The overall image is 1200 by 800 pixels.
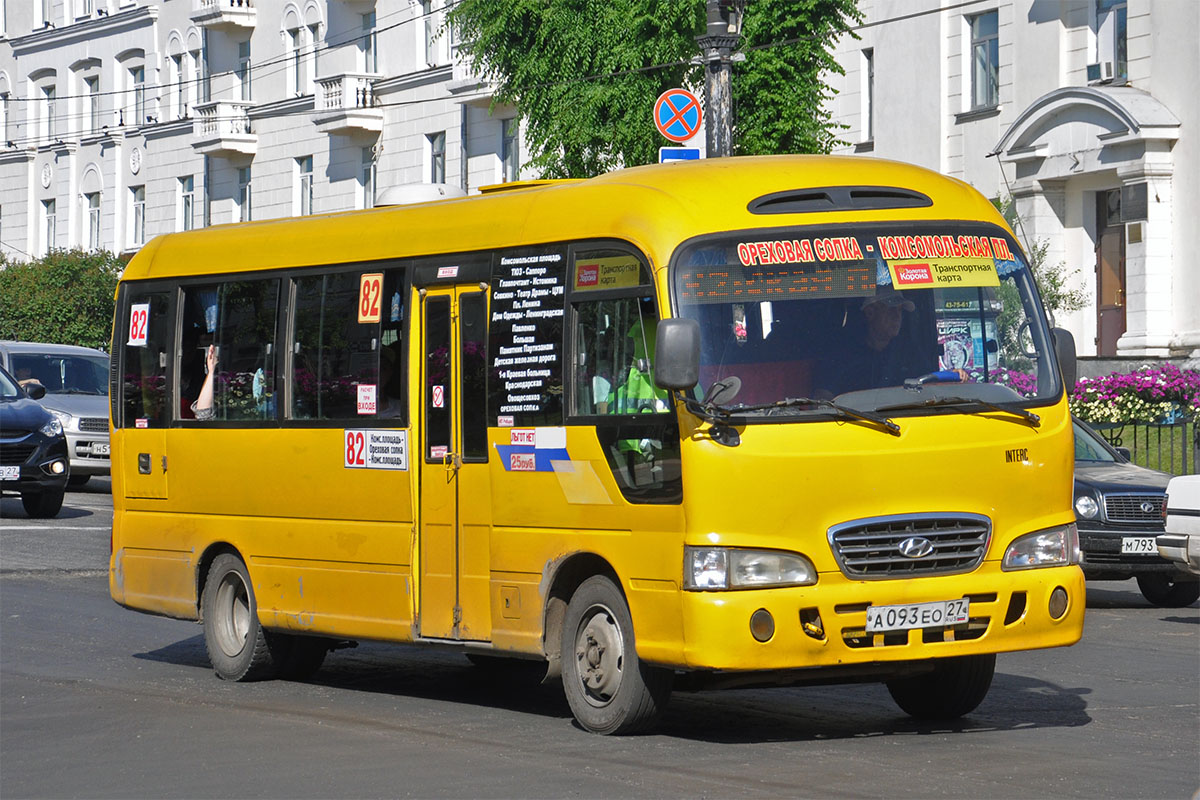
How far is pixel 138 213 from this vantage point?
61000mm

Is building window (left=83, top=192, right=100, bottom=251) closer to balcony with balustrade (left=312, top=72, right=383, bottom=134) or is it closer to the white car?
balcony with balustrade (left=312, top=72, right=383, bottom=134)

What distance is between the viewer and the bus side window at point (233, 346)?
12680 millimetres

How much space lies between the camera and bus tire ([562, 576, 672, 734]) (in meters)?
9.62

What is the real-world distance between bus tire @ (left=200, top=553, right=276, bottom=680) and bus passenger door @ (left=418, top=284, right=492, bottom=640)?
1.85 m

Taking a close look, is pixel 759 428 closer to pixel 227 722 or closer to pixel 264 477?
pixel 227 722

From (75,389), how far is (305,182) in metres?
23.1

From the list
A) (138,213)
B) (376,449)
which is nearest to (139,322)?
(376,449)

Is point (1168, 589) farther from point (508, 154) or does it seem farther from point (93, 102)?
point (93, 102)

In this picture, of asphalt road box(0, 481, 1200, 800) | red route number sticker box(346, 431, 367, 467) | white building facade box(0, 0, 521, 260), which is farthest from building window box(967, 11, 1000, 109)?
red route number sticker box(346, 431, 367, 467)

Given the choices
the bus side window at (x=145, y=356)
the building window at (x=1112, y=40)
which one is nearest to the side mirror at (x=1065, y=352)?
the bus side window at (x=145, y=356)

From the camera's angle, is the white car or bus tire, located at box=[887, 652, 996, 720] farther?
the white car

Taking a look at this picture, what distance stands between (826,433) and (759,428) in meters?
0.31

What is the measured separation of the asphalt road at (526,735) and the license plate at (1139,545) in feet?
8.03

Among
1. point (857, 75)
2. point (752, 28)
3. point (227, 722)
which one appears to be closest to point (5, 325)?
point (857, 75)
